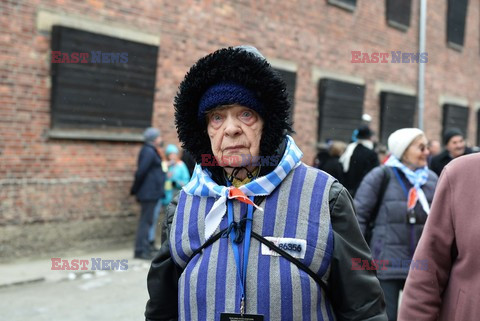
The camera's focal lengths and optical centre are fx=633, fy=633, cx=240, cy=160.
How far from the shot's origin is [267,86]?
228 cm

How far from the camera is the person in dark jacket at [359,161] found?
319 inches

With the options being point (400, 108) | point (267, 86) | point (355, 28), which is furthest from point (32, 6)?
point (400, 108)

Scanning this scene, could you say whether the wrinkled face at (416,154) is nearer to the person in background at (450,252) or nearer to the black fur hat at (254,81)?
the person in background at (450,252)

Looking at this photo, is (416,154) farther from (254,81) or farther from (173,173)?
(173,173)

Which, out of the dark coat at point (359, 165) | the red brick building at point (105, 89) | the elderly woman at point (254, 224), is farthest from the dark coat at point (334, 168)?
the elderly woman at point (254, 224)

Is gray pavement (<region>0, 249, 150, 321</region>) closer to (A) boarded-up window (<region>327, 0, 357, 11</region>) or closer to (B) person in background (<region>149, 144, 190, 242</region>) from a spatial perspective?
(B) person in background (<region>149, 144, 190, 242</region>)

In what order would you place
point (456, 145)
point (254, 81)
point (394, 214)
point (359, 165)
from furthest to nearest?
point (456, 145), point (359, 165), point (394, 214), point (254, 81)

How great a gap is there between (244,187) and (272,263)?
0.28m

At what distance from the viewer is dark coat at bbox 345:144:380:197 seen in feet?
26.6

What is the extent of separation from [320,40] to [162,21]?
179 inches

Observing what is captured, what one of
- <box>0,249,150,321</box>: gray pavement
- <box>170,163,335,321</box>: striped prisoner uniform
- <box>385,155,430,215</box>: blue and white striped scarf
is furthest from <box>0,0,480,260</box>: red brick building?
<box>170,163,335,321</box>: striped prisoner uniform

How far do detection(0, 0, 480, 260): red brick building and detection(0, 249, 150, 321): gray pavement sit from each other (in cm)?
76

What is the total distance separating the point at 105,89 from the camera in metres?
9.27

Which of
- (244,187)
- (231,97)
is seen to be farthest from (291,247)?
(231,97)
